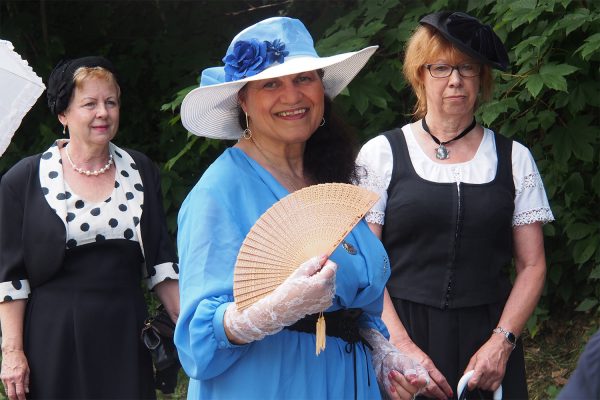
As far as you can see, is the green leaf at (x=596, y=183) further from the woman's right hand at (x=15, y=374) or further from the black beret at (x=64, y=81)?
the woman's right hand at (x=15, y=374)

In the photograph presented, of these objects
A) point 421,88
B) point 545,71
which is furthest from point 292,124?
point 545,71

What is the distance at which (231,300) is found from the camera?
2504mm

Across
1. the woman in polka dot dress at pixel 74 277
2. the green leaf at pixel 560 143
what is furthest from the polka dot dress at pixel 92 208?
the green leaf at pixel 560 143

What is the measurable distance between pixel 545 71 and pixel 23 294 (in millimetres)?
2431

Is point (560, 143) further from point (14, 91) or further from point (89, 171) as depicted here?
point (14, 91)

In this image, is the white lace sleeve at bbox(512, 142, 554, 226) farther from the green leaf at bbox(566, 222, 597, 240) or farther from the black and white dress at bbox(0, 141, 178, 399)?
the green leaf at bbox(566, 222, 597, 240)

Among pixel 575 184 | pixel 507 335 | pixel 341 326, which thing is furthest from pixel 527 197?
pixel 575 184

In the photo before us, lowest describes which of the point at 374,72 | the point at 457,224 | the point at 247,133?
the point at 457,224

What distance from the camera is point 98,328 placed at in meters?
3.92

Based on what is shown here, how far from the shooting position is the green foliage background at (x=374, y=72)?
471cm

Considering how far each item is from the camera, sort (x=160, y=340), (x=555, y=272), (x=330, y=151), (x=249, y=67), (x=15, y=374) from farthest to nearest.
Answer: (x=555, y=272)
(x=160, y=340)
(x=15, y=374)
(x=330, y=151)
(x=249, y=67)

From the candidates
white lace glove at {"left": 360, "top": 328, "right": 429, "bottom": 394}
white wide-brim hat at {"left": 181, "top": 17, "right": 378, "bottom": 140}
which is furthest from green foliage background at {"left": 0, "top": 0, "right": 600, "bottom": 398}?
white lace glove at {"left": 360, "top": 328, "right": 429, "bottom": 394}

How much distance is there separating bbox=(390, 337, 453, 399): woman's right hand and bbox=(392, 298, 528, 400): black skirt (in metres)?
0.06

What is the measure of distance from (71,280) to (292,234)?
1.67 meters
